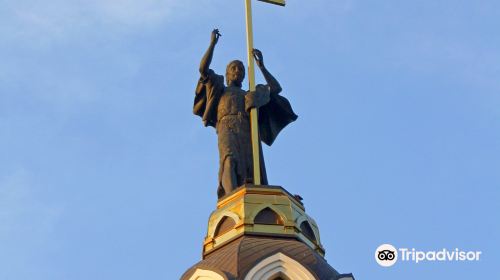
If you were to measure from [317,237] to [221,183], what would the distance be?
179 centimetres

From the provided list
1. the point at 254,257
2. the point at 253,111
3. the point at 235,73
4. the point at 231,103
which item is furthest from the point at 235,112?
the point at 254,257

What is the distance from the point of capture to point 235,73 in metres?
27.0

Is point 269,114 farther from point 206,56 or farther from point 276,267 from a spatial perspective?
point 276,267

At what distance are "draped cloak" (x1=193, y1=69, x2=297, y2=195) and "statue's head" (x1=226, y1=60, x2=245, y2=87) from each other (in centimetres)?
20

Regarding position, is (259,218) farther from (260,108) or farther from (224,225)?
(260,108)

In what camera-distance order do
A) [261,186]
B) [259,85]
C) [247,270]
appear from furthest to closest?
[259,85], [261,186], [247,270]

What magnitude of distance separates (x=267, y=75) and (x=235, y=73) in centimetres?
51

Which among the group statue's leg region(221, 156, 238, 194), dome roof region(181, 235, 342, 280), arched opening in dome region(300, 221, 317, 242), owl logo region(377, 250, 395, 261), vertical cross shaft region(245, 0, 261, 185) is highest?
vertical cross shaft region(245, 0, 261, 185)

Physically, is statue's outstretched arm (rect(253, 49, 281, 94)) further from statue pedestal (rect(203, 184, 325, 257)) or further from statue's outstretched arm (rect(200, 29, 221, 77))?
statue pedestal (rect(203, 184, 325, 257))

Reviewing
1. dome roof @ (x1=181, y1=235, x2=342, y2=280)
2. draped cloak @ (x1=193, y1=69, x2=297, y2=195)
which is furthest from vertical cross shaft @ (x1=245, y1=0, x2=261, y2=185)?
dome roof @ (x1=181, y1=235, x2=342, y2=280)

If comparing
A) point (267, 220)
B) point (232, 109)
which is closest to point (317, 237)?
point (267, 220)

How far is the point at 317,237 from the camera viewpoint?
25.1 m

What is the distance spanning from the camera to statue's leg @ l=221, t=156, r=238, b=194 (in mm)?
25609

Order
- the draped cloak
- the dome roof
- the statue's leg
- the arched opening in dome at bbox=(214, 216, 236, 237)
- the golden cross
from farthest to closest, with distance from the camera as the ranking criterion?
the draped cloak
the golden cross
the statue's leg
the arched opening in dome at bbox=(214, 216, 236, 237)
the dome roof
